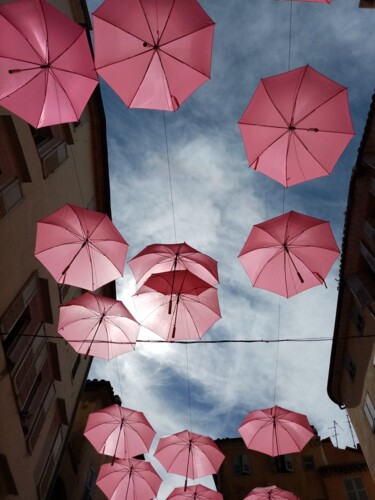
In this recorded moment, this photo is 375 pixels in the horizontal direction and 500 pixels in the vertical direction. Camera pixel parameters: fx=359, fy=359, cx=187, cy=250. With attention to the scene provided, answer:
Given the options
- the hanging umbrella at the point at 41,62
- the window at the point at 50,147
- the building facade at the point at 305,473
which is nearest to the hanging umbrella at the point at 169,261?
the window at the point at 50,147

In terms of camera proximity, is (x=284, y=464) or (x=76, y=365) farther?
(x=284, y=464)

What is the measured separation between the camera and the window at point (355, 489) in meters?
21.2

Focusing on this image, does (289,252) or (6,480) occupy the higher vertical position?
(289,252)

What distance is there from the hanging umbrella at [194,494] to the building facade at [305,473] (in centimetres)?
769

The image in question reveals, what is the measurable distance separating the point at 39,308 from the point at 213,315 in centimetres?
552

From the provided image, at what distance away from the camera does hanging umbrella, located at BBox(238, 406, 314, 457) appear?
14828 mm

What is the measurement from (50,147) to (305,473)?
2451cm

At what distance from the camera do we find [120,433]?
1418 centimetres

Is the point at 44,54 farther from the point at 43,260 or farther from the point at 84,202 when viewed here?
the point at 84,202

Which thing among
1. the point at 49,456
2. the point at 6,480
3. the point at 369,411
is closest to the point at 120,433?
the point at 49,456

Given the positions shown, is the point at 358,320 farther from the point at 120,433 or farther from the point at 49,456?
the point at 49,456

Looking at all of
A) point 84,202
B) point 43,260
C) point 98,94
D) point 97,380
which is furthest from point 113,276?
point 97,380

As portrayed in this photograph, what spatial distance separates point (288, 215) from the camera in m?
10.0

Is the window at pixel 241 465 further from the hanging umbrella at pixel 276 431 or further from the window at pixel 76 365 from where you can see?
the window at pixel 76 365
